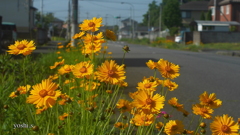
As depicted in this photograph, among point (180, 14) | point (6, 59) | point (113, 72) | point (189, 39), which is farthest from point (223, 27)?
point (113, 72)

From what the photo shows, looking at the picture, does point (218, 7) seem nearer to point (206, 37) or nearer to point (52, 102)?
point (206, 37)

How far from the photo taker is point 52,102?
5.66 feet

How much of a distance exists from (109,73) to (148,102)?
27cm

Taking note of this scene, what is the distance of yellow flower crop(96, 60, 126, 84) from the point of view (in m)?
1.90

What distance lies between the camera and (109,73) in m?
1.90

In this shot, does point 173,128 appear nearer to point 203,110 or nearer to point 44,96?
point 203,110

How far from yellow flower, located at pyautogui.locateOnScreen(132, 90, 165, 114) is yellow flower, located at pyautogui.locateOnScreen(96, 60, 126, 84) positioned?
161 mm

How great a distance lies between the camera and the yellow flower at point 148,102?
5.74 feet

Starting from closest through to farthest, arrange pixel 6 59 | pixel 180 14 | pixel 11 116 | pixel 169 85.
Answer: pixel 169 85 → pixel 11 116 → pixel 6 59 → pixel 180 14

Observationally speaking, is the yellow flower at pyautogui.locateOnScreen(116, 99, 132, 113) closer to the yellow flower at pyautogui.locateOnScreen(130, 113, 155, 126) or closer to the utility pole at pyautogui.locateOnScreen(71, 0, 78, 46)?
the yellow flower at pyautogui.locateOnScreen(130, 113, 155, 126)

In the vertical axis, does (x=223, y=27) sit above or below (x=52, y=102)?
above

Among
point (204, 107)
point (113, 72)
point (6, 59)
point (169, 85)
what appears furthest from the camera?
point (6, 59)

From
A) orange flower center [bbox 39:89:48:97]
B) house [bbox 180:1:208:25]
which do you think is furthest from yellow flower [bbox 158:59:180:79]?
house [bbox 180:1:208:25]

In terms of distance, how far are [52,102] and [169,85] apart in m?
0.97
